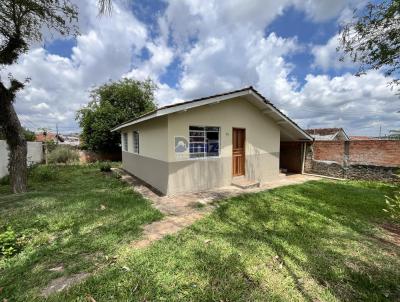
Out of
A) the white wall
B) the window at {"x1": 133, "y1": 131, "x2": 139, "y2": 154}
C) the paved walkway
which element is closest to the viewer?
the paved walkway

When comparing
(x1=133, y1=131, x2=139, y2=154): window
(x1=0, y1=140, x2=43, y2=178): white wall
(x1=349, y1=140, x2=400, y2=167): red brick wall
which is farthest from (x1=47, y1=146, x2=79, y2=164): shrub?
(x1=349, y1=140, x2=400, y2=167): red brick wall

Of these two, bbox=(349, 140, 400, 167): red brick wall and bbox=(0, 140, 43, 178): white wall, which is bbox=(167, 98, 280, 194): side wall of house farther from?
bbox=(0, 140, 43, 178): white wall

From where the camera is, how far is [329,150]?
39.8 ft

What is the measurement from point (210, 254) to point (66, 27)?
9.03 meters

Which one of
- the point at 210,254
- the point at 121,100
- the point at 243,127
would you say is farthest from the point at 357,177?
the point at 121,100

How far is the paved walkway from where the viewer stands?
14.7 ft

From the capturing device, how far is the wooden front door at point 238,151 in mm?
9073

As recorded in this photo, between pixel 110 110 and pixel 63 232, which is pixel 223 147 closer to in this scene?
pixel 63 232

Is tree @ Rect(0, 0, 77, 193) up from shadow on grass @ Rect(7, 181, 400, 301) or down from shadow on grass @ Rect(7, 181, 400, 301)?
up

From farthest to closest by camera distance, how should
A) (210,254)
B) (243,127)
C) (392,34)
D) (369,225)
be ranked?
1. (243,127)
2. (392,34)
3. (369,225)
4. (210,254)

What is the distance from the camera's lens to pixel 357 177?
11078 millimetres

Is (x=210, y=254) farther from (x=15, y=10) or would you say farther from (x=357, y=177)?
(x=357, y=177)

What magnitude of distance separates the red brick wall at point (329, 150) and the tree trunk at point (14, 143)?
565 inches

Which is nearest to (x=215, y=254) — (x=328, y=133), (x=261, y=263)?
(x=261, y=263)
